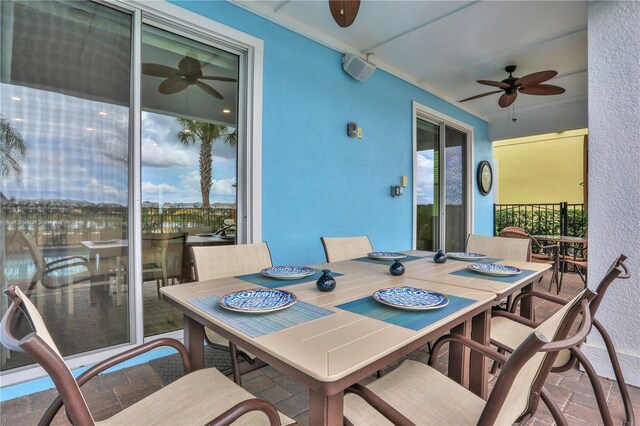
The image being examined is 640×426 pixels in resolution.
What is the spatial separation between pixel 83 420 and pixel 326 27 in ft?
11.0

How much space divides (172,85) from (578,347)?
3.04 m

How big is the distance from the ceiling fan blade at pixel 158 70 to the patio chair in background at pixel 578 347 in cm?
271

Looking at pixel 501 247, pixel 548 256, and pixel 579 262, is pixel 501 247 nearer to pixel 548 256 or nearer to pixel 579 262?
pixel 579 262

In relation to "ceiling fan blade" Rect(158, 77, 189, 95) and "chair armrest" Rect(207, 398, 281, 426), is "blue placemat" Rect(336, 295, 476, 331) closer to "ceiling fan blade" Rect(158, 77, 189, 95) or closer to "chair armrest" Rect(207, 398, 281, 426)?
"chair armrest" Rect(207, 398, 281, 426)

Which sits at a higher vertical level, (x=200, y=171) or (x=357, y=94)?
(x=357, y=94)

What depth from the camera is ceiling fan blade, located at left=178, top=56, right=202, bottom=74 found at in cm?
248

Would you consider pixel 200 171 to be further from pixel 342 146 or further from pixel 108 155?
pixel 342 146

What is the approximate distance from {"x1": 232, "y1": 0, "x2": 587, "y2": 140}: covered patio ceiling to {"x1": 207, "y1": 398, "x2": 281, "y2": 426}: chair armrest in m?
2.86

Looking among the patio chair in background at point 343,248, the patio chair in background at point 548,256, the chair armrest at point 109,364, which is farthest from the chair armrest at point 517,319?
the patio chair in background at point 548,256

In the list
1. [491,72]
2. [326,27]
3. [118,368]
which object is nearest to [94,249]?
[118,368]

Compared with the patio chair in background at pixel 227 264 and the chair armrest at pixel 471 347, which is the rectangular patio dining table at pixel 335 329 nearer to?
the chair armrest at pixel 471 347

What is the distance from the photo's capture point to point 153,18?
7.36 feet

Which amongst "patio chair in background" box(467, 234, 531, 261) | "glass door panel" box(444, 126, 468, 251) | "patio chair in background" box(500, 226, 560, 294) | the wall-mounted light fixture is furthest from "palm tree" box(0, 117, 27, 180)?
"patio chair in background" box(500, 226, 560, 294)

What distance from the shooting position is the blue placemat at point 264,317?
98 centimetres
